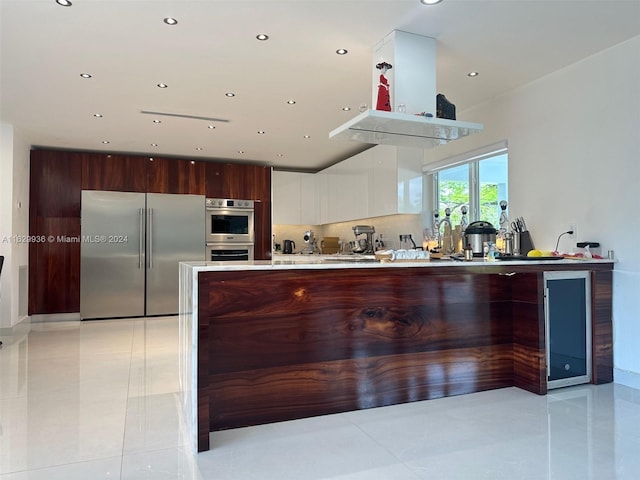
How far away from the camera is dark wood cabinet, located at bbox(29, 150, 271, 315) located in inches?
226

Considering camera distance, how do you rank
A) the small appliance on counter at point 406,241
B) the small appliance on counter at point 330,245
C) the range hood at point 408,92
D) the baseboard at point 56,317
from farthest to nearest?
the small appliance on counter at point 330,245 < the baseboard at point 56,317 < the small appliance on counter at point 406,241 < the range hood at point 408,92

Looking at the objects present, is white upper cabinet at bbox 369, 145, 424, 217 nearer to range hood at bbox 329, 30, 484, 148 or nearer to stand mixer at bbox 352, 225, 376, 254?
stand mixer at bbox 352, 225, 376, 254

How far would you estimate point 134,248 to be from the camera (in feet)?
20.0

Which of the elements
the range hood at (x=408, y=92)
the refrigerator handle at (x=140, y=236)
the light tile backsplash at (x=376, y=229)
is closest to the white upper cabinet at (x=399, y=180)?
the light tile backsplash at (x=376, y=229)

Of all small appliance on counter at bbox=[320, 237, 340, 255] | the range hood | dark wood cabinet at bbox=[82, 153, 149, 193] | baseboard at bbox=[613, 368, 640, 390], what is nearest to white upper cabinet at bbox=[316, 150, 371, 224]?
small appliance on counter at bbox=[320, 237, 340, 255]

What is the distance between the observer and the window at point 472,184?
13.8 feet

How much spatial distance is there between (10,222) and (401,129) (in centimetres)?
456

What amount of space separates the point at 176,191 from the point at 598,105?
5.24 meters

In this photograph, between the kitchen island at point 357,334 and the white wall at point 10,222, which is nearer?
the kitchen island at point 357,334

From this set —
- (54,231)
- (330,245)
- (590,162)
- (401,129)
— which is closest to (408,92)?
(401,129)

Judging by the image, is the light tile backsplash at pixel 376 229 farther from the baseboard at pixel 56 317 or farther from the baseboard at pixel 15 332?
the baseboard at pixel 15 332

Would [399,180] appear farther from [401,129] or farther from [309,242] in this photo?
[309,242]

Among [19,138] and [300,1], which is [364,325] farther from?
[19,138]

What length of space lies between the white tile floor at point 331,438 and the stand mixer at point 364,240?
10.7 feet
